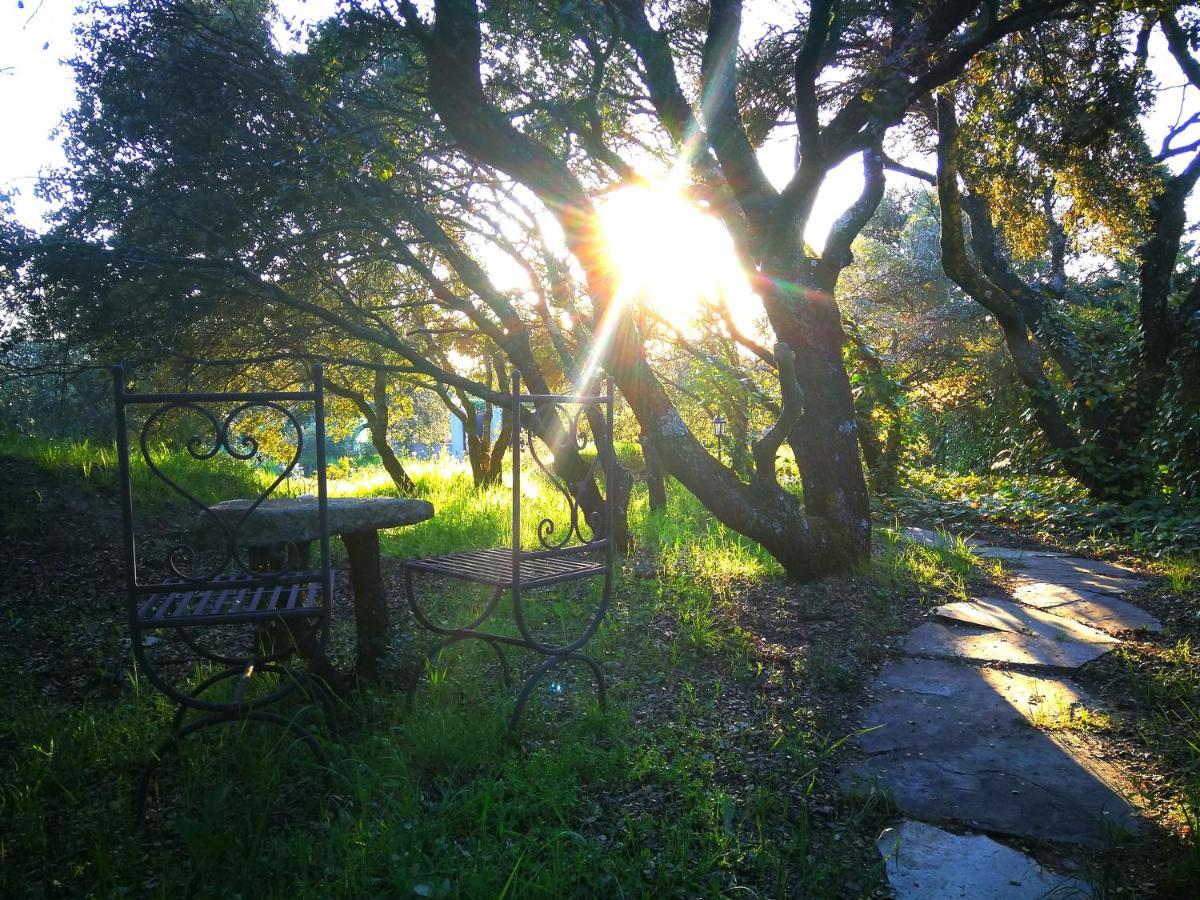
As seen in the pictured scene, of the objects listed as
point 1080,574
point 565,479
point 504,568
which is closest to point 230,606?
point 504,568

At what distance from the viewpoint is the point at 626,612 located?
452cm

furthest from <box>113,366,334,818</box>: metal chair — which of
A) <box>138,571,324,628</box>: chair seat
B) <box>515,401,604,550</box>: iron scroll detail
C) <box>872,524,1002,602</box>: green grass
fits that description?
<box>872,524,1002,602</box>: green grass

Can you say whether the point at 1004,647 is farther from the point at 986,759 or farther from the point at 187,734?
the point at 187,734

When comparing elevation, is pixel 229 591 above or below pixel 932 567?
above

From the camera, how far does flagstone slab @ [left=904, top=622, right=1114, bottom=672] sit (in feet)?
11.8

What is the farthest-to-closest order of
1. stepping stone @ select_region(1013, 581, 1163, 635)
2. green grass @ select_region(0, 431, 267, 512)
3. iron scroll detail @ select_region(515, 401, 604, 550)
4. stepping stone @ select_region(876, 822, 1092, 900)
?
1. green grass @ select_region(0, 431, 267, 512)
2. stepping stone @ select_region(1013, 581, 1163, 635)
3. iron scroll detail @ select_region(515, 401, 604, 550)
4. stepping stone @ select_region(876, 822, 1092, 900)

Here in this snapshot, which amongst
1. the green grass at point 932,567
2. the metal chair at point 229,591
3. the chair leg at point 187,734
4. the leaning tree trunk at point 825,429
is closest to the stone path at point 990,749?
the green grass at point 932,567

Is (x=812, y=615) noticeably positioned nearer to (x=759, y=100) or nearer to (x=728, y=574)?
(x=728, y=574)

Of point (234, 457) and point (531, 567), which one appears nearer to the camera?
point (234, 457)

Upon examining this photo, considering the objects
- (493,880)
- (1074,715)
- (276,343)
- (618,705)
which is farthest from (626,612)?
(276,343)

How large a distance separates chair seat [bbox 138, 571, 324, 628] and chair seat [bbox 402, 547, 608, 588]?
536 mm

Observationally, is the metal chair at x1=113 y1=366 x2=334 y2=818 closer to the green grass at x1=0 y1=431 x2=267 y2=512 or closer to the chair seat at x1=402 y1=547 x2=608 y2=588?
the chair seat at x1=402 y1=547 x2=608 y2=588

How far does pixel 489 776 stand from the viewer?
2.41m

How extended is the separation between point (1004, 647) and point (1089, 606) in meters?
1.18
